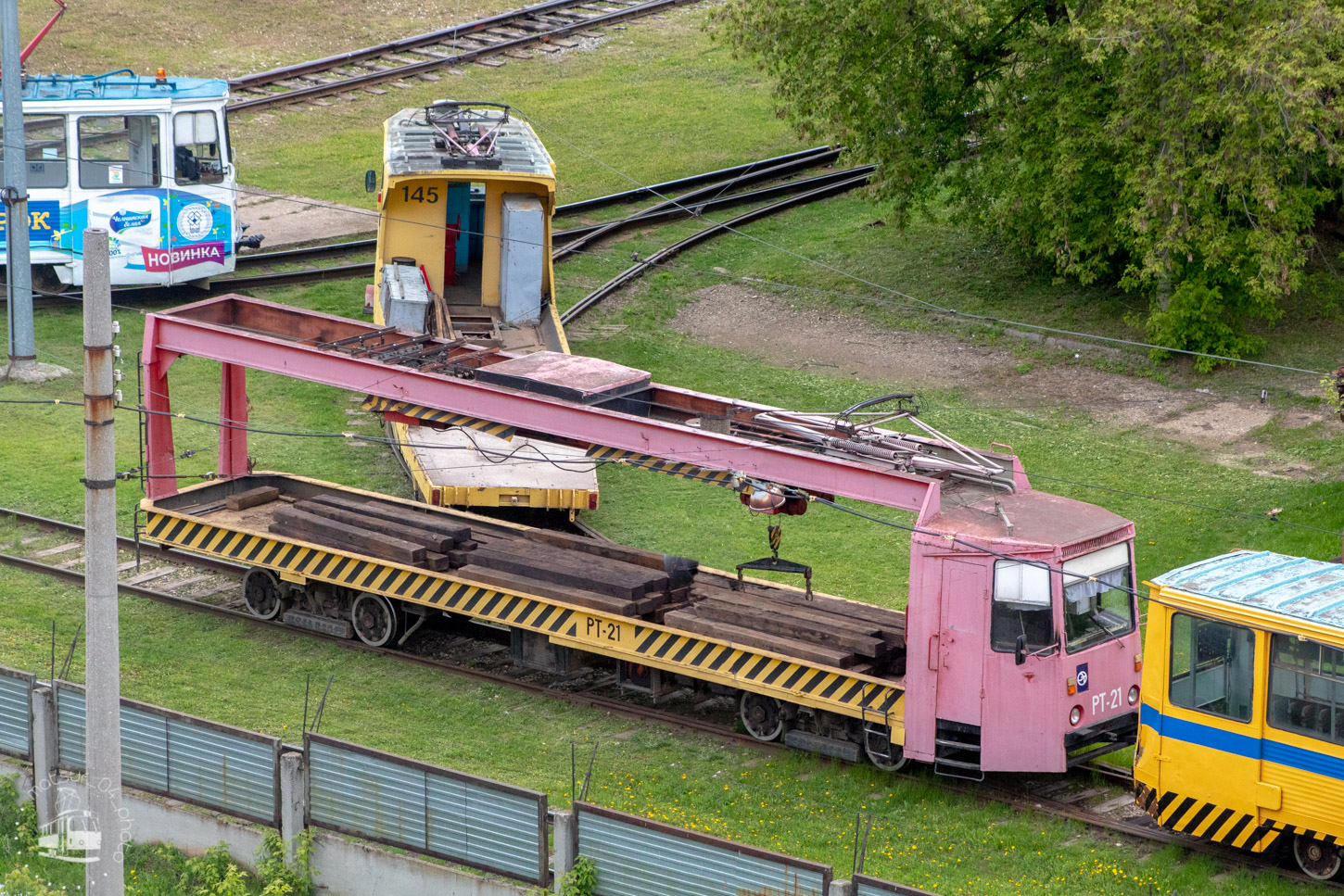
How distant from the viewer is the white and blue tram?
2811cm

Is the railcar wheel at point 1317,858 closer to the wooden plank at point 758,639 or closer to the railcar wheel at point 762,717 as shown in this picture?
the wooden plank at point 758,639

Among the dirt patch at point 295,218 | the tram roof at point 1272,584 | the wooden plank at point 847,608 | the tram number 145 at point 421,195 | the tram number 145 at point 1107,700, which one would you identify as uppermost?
the tram number 145 at point 421,195

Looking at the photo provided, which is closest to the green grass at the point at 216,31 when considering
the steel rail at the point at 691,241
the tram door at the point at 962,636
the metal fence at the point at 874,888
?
the steel rail at the point at 691,241

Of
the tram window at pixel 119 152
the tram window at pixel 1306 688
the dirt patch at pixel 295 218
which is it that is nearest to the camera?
the tram window at pixel 1306 688

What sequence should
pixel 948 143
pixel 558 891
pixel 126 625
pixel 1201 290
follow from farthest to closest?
pixel 948 143 → pixel 1201 290 → pixel 126 625 → pixel 558 891

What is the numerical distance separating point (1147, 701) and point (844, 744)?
288 centimetres

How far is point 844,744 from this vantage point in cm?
1542

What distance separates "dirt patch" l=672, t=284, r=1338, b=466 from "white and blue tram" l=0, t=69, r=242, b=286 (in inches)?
339

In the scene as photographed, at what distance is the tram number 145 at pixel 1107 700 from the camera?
14.8 metres

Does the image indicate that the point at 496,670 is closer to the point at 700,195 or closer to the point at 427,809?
the point at 427,809

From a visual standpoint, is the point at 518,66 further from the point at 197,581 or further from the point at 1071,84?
the point at 197,581

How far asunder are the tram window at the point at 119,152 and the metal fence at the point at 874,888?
70.5 feet

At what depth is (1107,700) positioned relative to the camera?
48.9ft

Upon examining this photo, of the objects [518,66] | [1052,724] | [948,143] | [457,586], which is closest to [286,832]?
[457,586]
